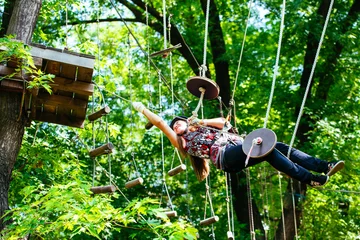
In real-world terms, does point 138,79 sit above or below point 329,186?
above

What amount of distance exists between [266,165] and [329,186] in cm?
104

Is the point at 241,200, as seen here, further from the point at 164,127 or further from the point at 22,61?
the point at 22,61

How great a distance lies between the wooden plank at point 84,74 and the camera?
6.38 metres

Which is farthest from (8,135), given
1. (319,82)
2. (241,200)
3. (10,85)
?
(319,82)

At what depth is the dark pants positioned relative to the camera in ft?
16.0

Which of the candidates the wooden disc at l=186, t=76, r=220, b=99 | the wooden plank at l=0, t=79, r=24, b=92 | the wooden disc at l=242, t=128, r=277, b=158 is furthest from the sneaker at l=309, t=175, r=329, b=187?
the wooden plank at l=0, t=79, r=24, b=92

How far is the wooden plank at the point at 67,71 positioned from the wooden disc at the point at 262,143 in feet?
7.10

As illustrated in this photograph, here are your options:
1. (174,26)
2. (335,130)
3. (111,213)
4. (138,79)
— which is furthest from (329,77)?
(111,213)

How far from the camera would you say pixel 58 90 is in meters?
6.79

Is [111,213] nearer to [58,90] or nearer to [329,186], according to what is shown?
[58,90]

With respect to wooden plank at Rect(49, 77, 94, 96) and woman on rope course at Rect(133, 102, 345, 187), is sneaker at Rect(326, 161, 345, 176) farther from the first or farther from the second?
wooden plank at Rect(49, 77, 94, 96)

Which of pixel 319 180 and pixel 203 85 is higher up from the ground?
pixel 203 85

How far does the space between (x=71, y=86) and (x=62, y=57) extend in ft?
1.11

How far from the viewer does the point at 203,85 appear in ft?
17.9
